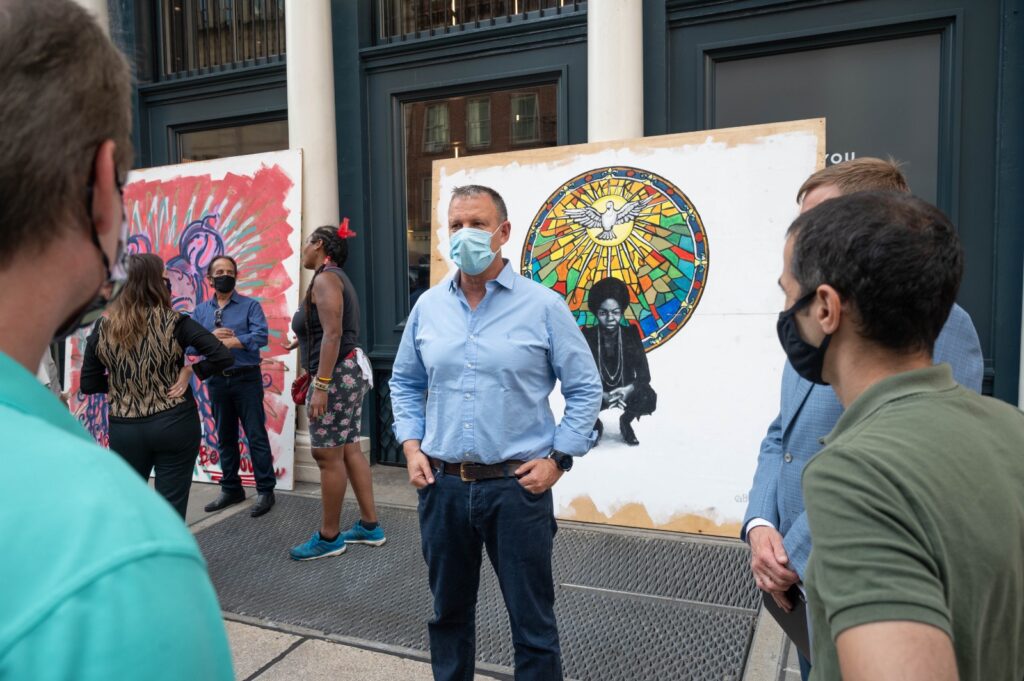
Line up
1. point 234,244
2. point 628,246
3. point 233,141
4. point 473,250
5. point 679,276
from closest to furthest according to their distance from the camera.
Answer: point 473,250 → point 679,276 → point 628,246 → point 234,244 → point 233,141

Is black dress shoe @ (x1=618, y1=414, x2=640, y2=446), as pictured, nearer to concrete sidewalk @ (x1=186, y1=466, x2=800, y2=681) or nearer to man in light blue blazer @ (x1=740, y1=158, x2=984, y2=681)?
concrete sidewalk @ (x1=186, y1=466, x2=800, y2=681)

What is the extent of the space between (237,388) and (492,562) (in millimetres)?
3218

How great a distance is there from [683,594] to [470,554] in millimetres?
1568

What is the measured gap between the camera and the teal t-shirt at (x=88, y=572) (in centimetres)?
53

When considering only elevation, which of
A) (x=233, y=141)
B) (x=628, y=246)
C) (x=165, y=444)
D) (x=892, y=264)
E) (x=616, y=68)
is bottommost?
(x=165, y=444)

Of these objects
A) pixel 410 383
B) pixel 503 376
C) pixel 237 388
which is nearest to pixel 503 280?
pixel 503 376

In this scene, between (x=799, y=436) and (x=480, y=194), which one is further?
(x=480, y=194)

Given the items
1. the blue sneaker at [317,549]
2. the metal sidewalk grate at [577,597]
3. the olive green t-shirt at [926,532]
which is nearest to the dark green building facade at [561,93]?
the blue sneaker at [317,549]

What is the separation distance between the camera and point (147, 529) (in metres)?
0.58

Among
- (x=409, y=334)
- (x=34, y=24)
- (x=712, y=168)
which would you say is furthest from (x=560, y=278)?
(x=34, y=24)

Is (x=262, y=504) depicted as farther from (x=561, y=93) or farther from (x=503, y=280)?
(x=561, y=93)

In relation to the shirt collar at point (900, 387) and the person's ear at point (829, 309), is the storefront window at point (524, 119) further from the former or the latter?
the shirt collar at point (900, 387)

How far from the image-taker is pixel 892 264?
116cm

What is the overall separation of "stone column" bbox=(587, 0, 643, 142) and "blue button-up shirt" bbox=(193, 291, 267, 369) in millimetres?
2638
